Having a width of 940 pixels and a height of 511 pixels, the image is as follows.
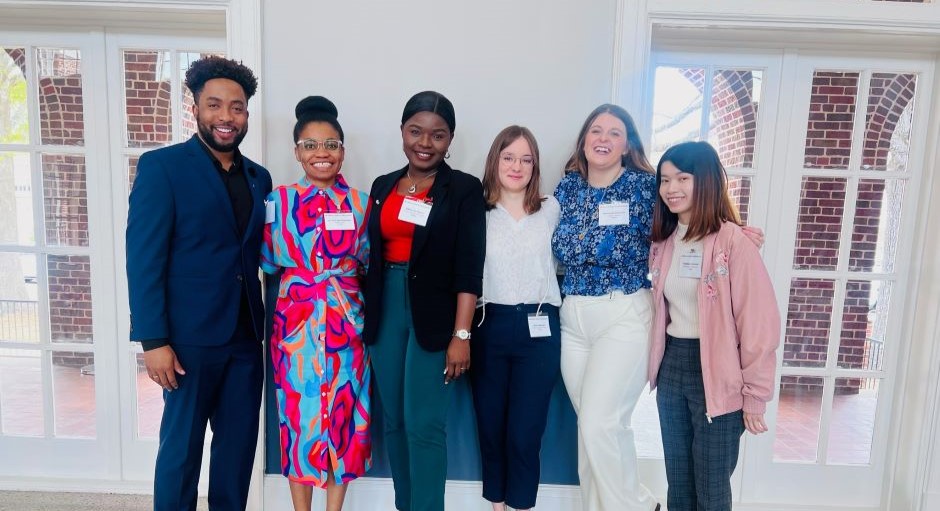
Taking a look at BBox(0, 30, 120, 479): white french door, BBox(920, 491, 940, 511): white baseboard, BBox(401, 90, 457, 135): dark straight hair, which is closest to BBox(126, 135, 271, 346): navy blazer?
BBox(401, 90, 457, 135): dark straight hair

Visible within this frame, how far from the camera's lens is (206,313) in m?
1.58

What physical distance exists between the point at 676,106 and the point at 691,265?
1.11 metres

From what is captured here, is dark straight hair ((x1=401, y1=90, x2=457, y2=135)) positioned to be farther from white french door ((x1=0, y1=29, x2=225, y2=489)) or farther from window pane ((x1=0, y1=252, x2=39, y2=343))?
window pane ((x1=0, y1=252, x2=39, y2=343))

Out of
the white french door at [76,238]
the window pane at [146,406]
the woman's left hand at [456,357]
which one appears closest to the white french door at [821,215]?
the woman's left hand at [456,357]

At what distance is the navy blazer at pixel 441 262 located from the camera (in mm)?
1703

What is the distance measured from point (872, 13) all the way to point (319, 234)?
2519 millimetres

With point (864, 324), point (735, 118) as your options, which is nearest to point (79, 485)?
point (735, 118)

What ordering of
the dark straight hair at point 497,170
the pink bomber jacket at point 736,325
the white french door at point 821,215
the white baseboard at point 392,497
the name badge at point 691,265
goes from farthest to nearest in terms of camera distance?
the white french door at point 821,215, the white baseboard at point 392,497, the dark straight hair at point 497,170, the name badge at point 691,265, the pink bomber jacket at point 736,325

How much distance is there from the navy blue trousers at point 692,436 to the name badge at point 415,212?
995mm

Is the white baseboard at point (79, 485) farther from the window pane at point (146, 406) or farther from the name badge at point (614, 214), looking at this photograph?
the name badge at point (614, 214)

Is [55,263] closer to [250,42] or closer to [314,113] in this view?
[250,42]

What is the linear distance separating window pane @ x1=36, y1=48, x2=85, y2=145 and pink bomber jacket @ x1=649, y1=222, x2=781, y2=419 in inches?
116

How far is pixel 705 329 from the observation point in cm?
154

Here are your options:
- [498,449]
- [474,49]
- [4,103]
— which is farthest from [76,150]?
[498,449]
